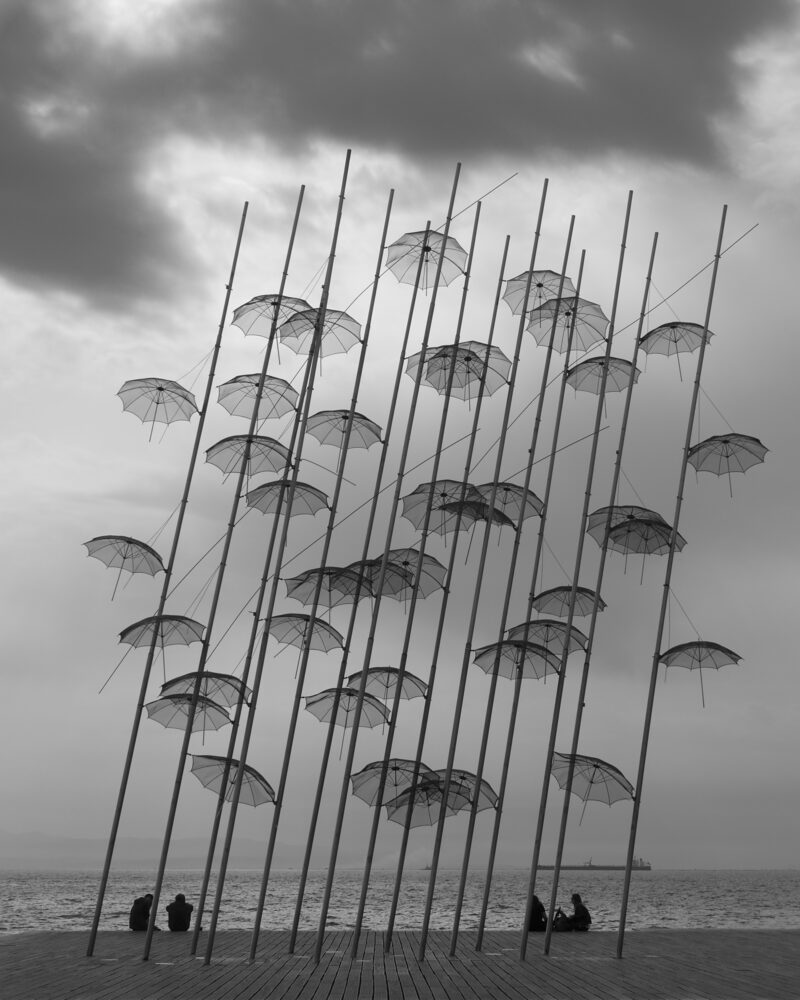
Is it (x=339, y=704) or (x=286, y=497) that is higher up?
(x=286, y=497)

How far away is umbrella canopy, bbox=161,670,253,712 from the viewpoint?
19594 millimetres

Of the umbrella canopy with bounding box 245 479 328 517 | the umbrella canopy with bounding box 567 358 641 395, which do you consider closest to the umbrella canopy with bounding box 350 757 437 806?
the umbrella canopy with bounding box 245 479 328 517

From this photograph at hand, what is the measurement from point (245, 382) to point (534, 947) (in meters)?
13.3

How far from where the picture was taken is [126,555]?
21.5 meters

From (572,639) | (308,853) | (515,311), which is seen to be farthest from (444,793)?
(515,311)

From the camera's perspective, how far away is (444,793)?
19250 millimetres

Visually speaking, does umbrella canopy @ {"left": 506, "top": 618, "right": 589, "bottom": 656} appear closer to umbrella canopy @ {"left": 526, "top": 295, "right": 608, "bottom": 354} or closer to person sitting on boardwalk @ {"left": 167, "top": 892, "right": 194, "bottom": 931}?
umbrella canopy @ {"left": 526, "top": 295, "right": 608, "bottom": 354}

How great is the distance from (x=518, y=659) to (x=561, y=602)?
1950mm

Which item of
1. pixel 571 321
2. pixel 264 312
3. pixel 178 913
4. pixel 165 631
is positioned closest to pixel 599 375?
pixel 571 321

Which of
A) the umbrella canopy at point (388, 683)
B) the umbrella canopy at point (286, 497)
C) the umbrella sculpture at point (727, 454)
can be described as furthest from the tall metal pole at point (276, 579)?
the umbrella sculpture at point (727, 454)

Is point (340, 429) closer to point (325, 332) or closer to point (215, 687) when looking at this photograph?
point (325, 332)

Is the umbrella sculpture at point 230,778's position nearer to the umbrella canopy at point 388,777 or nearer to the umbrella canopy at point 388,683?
the umbrella canopy at point 388,777

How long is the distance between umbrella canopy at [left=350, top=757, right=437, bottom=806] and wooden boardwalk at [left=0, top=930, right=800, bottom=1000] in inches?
116

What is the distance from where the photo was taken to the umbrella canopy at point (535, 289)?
24016 mm
